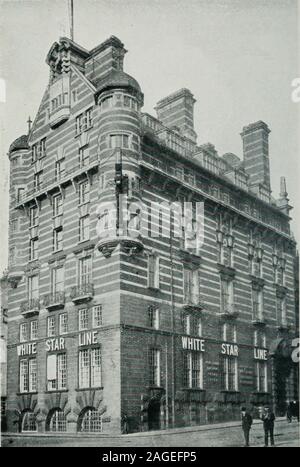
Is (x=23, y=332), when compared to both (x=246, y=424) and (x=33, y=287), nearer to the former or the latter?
(x=33, y=287)

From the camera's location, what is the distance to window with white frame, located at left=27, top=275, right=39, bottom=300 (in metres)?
29.6

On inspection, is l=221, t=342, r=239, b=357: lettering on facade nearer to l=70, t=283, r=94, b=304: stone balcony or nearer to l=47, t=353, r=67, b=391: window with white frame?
l=70, t=283, r=94, b=304: stone balcony

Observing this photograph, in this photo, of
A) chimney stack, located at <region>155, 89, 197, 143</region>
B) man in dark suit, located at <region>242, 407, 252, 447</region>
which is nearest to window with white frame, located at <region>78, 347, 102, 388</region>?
man in dark suit, located at <region>242, 407, 252, 447</region>

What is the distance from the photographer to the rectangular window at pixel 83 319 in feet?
91.4

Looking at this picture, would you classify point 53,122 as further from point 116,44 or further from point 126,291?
point 126,291

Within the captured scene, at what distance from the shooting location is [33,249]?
2991cm

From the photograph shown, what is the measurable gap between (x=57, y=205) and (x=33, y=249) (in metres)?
2.34

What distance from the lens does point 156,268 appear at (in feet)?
94.5

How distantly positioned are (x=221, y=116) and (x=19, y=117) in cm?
795

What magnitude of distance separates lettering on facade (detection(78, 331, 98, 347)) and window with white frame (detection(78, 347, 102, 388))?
0.30m

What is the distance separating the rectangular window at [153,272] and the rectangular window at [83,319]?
3.03m

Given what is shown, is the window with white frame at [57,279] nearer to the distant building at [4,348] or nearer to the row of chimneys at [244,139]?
the distant building at [4,348]

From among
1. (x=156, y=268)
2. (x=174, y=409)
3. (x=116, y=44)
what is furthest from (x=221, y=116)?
(x=174, y=409)

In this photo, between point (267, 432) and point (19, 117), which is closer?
point (267, 432)
